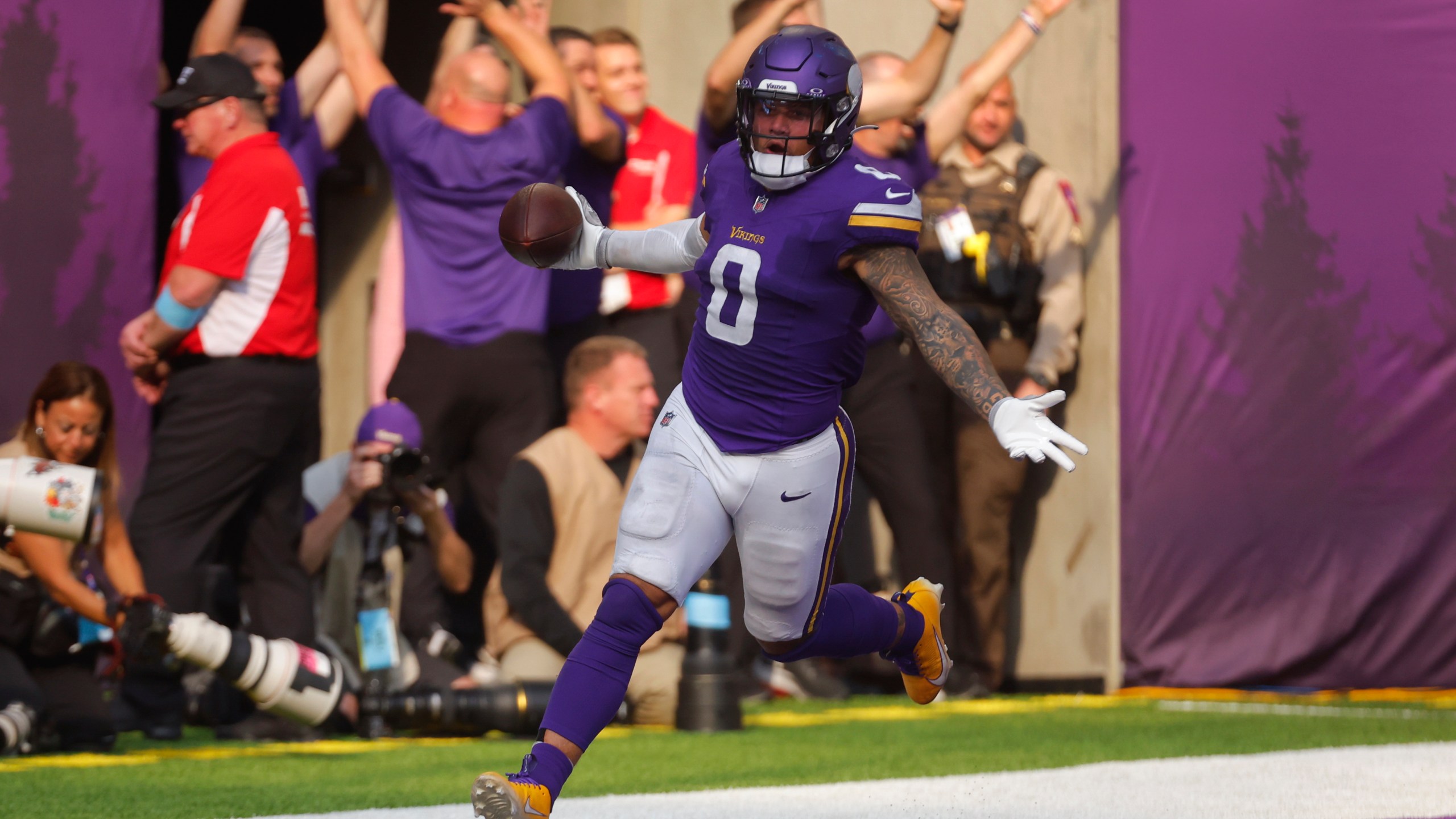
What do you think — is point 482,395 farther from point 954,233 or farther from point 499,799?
point 499,799

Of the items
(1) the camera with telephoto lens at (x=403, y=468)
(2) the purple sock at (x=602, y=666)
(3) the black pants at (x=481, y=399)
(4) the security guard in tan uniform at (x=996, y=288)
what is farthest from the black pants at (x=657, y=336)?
(2) the purple sock at (x=602, y=666)

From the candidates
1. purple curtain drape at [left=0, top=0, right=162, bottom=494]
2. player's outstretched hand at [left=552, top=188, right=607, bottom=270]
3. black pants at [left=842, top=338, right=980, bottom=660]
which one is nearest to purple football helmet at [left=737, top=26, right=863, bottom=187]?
player's outstretched hand at [left=552, top=188, right=607, bottom=270]

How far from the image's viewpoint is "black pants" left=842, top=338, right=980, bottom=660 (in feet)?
22.5

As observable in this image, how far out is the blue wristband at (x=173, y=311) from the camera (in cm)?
572

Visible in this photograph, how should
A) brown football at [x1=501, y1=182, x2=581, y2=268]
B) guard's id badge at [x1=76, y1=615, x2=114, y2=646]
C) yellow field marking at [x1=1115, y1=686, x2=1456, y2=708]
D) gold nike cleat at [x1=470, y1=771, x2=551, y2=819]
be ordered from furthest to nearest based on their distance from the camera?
yellow field marking at [x1=1115, y1=686, x2=1456, y2=708]
guard's id badge at [x1=76, y1=615, x2=114, y2=646]
brown football at [x1=501, y1=182, x2=581, y2=268]
gold nike cleat at [x1=470, y1=771, x2=551, y2=819]

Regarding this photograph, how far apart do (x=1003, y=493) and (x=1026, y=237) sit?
44.1 inches

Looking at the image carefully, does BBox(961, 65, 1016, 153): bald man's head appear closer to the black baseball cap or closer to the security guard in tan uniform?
the security guard in tan uniform

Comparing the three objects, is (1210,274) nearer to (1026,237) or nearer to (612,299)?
(1026,237)

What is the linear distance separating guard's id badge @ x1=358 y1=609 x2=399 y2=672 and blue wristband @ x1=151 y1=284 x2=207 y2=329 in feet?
3.76

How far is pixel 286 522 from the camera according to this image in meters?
5.98

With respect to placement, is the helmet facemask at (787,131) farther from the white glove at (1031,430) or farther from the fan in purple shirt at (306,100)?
the fan in purple shirt at (306,100)

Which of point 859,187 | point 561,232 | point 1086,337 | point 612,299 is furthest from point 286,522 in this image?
point 1086,337

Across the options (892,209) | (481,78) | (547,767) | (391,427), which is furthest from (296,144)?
(547,767)

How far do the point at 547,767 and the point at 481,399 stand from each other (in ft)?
10.3
